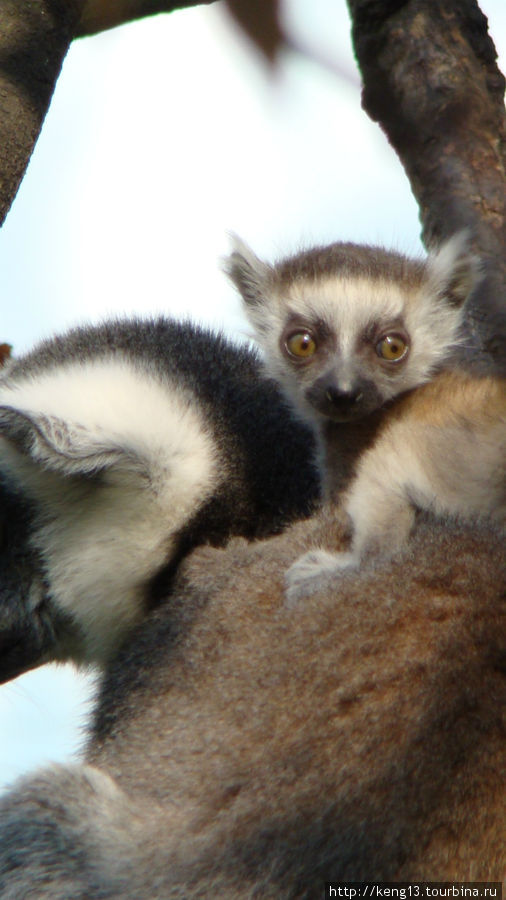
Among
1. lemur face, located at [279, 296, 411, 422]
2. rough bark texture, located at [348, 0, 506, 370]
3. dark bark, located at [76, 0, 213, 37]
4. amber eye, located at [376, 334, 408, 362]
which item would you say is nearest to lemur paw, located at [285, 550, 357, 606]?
lemur face, located at [279, 296, 411, 422]

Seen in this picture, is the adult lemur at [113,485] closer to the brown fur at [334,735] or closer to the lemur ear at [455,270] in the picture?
the brown fur at [334,735]

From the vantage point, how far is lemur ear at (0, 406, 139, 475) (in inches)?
125

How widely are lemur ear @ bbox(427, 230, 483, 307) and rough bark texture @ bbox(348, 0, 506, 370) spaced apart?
0.05 m

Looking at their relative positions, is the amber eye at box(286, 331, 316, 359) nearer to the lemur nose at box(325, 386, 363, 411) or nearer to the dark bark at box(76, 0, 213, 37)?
the lemur nose at box(325, 386, 363, 411)

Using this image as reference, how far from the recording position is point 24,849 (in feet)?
9.30

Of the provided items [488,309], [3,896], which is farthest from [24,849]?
[488,309]

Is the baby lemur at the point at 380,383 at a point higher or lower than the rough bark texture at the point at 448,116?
lower

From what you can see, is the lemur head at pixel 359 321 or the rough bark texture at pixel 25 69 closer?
the rough bark texture at pixel 25 69

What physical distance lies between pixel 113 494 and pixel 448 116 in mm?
2189

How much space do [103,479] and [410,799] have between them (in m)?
1.38

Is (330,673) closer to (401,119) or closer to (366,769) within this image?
(366,769)

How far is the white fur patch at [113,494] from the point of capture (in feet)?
11.0

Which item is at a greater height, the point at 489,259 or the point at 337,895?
the point at 489,259

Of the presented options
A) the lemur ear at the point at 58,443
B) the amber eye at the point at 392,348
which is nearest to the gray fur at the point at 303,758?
the lemur ear at the point at 58,443
